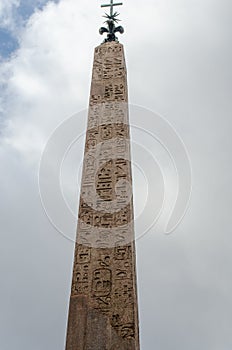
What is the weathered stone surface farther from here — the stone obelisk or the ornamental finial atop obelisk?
the ornamental finial atop obelisk

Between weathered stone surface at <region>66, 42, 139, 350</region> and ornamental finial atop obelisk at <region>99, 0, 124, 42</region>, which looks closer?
weathered stone surface at <region>66, 42, 139, 350</region>

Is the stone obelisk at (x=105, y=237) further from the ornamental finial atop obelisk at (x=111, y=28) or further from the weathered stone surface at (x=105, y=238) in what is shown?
the ornamental finial atop obelisk at (x=111, y=28)

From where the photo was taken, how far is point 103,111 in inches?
353

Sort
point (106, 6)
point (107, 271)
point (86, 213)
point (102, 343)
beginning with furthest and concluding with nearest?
point (106, 6) < point (86, 213) < point (107, 271) < point (102, 343)

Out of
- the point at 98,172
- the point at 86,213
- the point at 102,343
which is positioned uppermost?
the point at 98,172

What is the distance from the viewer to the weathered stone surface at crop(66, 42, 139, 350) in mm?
6574

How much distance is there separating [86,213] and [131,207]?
1.95 ft

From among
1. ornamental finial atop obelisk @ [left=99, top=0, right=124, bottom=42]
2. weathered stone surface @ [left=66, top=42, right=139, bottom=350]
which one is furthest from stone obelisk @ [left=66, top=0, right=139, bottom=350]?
ornamental finial atop obelisk @ [left=99, top=0, right=124, bottom=42]

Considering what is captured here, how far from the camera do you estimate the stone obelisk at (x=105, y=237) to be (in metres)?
6.58

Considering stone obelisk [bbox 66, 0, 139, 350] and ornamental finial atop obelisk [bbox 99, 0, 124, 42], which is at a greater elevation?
ornamental finial atop obelisk [bbox 99, 0, 124, 42]

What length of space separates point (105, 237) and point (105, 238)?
0.02m

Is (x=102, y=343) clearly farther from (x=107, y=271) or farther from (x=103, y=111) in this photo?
(x=103, y=111)

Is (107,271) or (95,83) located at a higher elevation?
(95,83)

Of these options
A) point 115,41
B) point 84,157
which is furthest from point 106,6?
point 84,157
